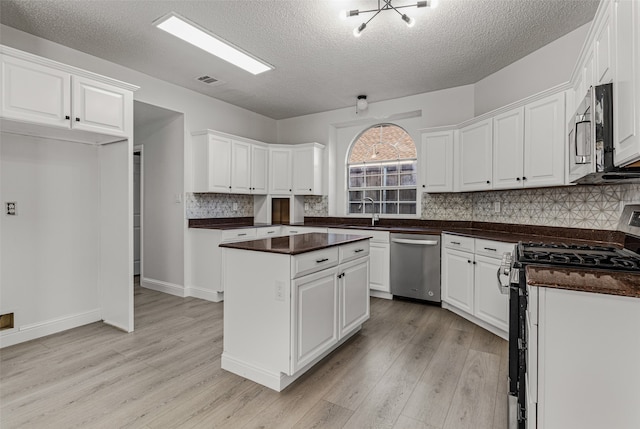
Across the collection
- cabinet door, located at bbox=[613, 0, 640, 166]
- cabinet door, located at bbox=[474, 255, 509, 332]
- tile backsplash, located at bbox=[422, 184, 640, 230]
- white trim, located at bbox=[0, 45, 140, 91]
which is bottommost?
cabinet door, located at bbox=[474, 255, 509, 332]

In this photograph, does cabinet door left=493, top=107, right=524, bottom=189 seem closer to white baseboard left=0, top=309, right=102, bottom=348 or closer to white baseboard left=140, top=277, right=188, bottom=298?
white baseboard left=140, top=277, right=188, bottom=298

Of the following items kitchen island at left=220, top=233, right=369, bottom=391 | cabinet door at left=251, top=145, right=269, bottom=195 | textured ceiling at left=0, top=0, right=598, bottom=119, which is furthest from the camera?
cabinet door at left=251, top=145, right=269, bottom=195

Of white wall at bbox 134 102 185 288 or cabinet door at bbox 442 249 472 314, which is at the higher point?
white wall at bbox 134 102 185 288

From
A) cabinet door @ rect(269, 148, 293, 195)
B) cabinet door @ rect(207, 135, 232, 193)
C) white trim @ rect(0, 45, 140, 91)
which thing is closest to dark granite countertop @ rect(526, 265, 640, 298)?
white trim @ rect(0, 45, 140, 91)

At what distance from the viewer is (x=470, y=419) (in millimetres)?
1838

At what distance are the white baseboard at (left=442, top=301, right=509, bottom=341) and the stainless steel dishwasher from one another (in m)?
Answer: 0.16

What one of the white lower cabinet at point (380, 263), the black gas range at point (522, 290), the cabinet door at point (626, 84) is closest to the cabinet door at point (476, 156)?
the white lower cabinet at point (380, 263)

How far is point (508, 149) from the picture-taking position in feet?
10.5

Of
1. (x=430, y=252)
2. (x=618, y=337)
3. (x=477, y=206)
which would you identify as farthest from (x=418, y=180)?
(x=618, y=337)

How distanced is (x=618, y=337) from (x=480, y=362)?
1.51 meters

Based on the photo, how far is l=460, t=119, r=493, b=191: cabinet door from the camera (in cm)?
344

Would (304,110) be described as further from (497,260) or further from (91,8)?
(497,260)

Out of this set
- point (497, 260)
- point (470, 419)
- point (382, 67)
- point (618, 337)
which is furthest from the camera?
point (382, 67)

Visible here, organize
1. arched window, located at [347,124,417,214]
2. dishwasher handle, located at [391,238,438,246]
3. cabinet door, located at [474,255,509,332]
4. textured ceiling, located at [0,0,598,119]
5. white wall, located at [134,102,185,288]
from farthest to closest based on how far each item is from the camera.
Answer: arched window, located at [347,124,417,214]
white wall, located at [134,102,185,288]
dishwasher handle, located at [391,238,438,246]
cabinet door, located at [474,255,509,332]
textured ceiling, located at [0,0,598,119]
